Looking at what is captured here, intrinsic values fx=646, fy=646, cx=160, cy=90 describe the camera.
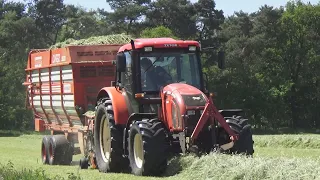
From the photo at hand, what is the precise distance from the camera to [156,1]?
199 feet

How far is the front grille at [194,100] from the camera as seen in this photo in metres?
11.6

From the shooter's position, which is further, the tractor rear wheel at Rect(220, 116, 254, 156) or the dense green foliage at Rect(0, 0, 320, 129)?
the dense green foliage at Rect(0, 0, 320, 129)

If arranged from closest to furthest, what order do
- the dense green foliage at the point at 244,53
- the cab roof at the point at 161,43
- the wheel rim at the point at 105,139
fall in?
the cab roof at the point at 161,43 → the wheel rim at the point at 105,139 → the dense green foliage at the point at 244,53

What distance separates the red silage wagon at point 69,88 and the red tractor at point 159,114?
2440 mm

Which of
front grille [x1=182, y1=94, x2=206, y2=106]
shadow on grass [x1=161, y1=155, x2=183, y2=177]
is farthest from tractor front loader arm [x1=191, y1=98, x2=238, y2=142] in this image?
shadow on grass [x1=161, y1=155, x2=183, y2=177]

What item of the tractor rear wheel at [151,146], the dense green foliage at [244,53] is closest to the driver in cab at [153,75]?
the tractor rear wheel at [151,146]

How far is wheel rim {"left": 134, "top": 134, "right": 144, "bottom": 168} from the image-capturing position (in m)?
11.8

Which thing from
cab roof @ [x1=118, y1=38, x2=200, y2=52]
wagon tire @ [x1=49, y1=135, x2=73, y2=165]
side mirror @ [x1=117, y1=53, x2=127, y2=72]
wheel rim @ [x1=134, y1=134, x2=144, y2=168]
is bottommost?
wagon tire @ [x1=49, y1=135, x2=73, y2=165]

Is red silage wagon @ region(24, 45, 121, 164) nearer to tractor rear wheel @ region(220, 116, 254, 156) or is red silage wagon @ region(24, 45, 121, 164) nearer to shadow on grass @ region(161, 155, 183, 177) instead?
shadow on grass @ region(161, 155, 183, 177)

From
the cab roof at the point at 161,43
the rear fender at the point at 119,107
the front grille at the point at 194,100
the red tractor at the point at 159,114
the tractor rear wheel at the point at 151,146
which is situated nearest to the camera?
the tractor rear wheel at the point at 151,146

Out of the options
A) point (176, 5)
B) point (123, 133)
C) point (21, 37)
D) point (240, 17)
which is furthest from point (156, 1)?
point (123, 133)

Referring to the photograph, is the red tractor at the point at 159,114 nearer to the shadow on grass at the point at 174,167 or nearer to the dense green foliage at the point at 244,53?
the shadow on grass at the point at 174,167

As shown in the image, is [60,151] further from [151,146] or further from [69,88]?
[151,146]

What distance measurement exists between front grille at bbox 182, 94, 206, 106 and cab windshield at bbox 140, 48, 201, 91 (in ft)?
3.26
